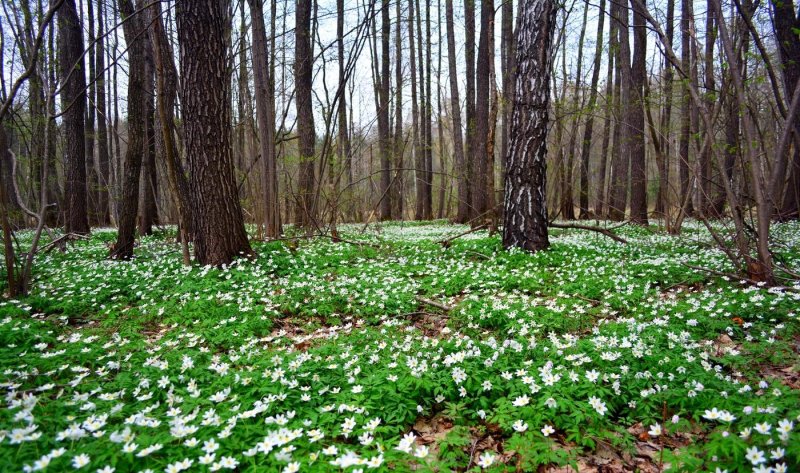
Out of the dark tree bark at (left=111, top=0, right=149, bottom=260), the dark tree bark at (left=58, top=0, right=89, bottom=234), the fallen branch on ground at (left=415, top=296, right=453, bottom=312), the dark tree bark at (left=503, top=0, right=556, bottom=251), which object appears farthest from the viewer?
the dark tree bark at (left=58, top=0, right=89, bottom=234)

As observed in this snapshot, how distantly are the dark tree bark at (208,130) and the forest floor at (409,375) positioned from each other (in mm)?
932

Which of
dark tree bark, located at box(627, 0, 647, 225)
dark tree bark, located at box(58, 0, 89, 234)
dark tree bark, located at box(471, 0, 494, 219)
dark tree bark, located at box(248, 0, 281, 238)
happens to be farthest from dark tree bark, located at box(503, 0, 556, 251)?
dark tree bark, located at box(58, 0, 89, 234)

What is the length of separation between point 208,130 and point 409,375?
491 cm

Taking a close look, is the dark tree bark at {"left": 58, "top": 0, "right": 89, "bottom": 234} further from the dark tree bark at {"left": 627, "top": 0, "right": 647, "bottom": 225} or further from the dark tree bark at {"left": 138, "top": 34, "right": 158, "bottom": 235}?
the dark tree bark at {"left": 627, "top": 0, "right": 647, "bottom": 225}

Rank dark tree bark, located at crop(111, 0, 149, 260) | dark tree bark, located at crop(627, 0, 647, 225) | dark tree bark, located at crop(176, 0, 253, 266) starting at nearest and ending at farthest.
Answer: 1. dark tree bark, located at crop(176, 0, 253, 266)
2. dark tree bark, located at crop(111, 0, 149, 260)
3. dark tree bark, located at crop(627, 0, 647, 225)

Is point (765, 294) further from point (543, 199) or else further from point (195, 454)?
point (195, 454)

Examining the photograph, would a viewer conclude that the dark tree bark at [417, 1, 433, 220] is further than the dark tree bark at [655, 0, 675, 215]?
Yes

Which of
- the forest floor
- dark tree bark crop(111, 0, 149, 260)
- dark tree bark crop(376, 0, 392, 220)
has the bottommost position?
the forest floor

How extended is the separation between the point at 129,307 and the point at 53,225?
14000mm

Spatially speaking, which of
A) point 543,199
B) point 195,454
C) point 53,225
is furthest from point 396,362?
point 53,225

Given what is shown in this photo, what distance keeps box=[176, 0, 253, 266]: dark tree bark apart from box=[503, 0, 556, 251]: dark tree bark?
4.48 meters

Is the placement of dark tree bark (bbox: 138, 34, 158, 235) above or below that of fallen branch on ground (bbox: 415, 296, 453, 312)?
above

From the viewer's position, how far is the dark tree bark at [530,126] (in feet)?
21.5

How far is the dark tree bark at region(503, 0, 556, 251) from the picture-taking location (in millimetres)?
6547
